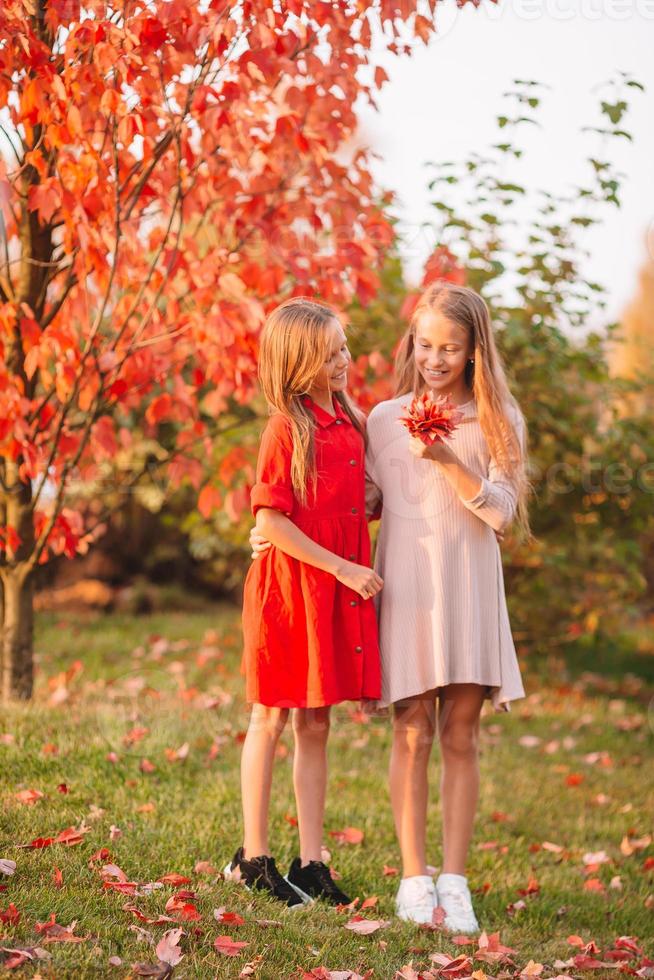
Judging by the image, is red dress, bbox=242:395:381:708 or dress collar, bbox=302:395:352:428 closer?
red dress, bbox=242:395:381:708

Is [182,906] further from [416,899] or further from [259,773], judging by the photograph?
[416,899]

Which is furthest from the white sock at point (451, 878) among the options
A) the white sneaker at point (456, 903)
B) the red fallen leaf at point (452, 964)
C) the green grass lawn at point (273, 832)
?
the red fallen leaf at point (452, 964)

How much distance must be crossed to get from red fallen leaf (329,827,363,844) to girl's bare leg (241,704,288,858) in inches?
25.8

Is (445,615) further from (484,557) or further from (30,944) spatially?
(30,944)

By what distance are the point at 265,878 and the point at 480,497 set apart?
1154 millimetres

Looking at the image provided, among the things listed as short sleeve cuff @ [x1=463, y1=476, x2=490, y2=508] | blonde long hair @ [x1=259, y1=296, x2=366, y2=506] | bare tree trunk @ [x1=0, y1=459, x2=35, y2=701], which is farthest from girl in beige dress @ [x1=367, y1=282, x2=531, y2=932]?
bare tree trunk @ [x1=0, y1=459, x2=35, y2=701]

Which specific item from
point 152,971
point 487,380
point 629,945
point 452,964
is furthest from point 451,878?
point 487,380

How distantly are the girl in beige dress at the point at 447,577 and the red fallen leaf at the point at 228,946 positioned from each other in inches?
24.0

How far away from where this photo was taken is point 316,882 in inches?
112

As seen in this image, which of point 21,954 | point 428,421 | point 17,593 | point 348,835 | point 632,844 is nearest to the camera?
point 21,954

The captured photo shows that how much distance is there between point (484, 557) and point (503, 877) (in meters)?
1.17

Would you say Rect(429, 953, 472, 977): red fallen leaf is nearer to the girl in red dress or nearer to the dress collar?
the girl in red dress

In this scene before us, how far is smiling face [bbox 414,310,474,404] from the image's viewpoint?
2.86 m

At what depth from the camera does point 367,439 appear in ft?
A: 9.73
